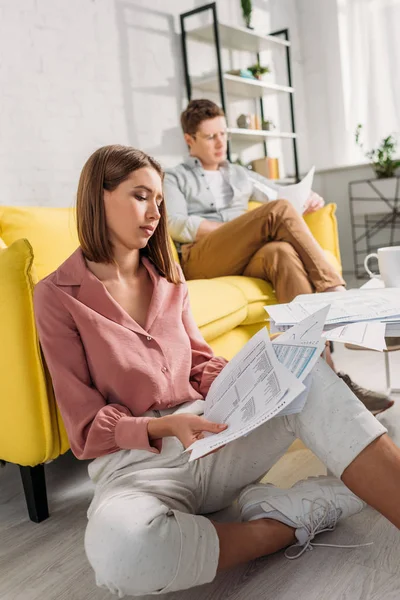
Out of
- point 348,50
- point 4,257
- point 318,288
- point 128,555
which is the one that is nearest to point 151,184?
point 4,257

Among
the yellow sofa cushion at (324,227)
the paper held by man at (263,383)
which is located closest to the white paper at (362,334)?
the paper held by man at (263,383)

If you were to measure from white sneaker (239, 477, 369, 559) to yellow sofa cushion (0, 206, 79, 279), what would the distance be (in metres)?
0.97

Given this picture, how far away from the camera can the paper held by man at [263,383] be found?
81cm

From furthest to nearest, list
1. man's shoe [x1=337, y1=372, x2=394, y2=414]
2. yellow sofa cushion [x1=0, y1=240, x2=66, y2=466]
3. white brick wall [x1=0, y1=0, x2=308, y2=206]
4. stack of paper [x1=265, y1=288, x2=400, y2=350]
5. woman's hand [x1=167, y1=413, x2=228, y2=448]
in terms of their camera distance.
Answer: white brick wall [x1=0, y1=0, x2=308, y2=206] → man's shoe [x1=337, y1=372, x2=394, y2=414] → yellow sofa cushion [x1=0, y1=240, x2=66, y2=466] → stack of paper [x1=265, y1=288, x2=400, y2=350] → woman's hand [x1=167, y1=413, x2=228, y2=448]

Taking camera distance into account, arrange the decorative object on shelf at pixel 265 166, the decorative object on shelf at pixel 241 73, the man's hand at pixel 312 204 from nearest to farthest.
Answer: the man's hand at pixel 312 204 → the decorative object on shelf at pixel 241 73 → the decorative object on shelf at pixel 265 166

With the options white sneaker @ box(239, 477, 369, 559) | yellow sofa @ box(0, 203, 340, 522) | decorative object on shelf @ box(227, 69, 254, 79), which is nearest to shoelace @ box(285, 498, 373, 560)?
white sneaker @ box(239, 477, 369, 559)

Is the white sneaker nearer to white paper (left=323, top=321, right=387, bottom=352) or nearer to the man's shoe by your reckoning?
white paper (left=323, top=321, right=387, bottom=352)

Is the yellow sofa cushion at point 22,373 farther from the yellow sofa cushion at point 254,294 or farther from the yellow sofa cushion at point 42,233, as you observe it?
the yellow sofa cushion at point 254,294

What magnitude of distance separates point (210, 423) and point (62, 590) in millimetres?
452

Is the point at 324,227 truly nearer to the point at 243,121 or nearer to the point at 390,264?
the point at 243,121

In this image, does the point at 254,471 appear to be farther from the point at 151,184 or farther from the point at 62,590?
the point at 151,184

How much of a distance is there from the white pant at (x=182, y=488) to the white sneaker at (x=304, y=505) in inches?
1.5

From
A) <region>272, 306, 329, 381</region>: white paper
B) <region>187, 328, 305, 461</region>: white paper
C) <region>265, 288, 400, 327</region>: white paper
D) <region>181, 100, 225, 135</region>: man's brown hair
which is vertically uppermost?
<region>181, 100, 225, 135</region>: man's brown hair

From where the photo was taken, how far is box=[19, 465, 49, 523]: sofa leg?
1.37 metres
